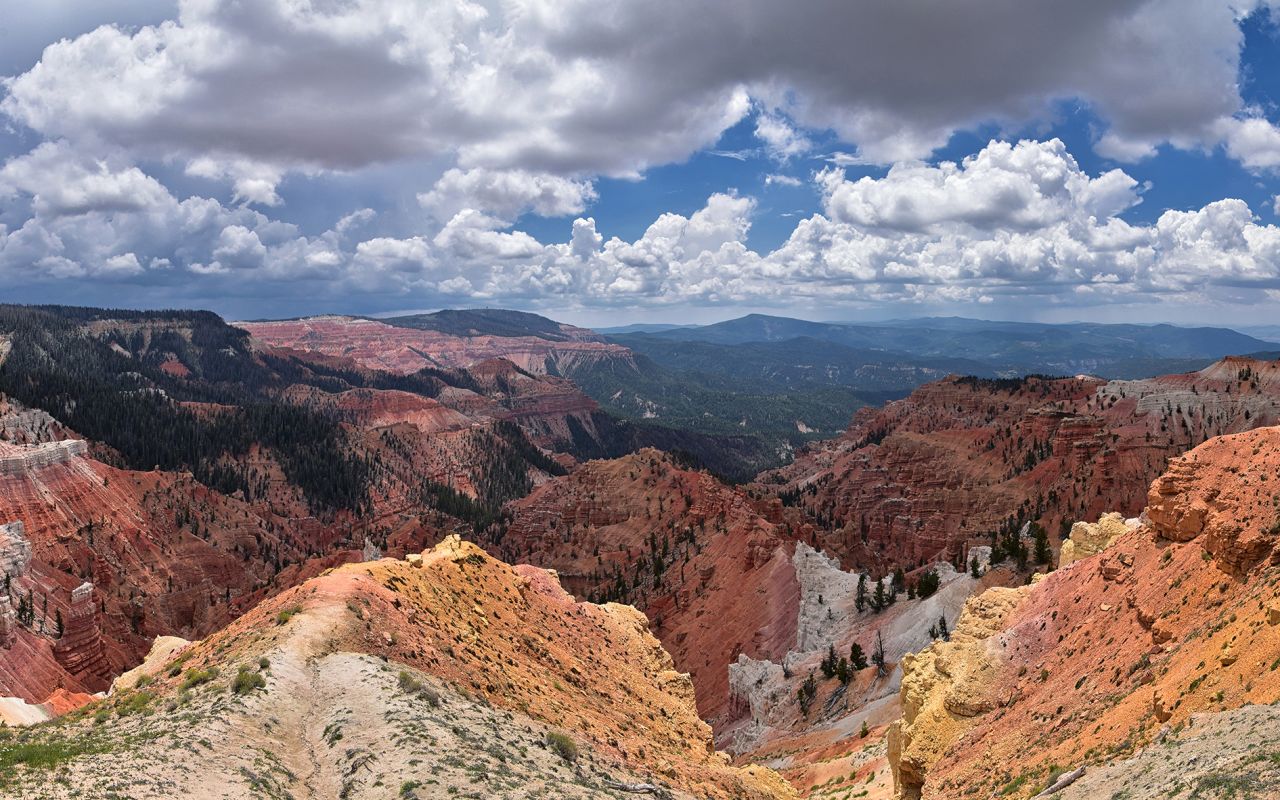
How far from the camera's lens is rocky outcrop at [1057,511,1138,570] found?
41.8 m

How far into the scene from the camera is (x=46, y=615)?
208 ft

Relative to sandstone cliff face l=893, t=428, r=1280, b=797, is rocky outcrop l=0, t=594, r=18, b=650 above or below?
below

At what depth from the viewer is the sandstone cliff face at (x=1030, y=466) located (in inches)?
3939

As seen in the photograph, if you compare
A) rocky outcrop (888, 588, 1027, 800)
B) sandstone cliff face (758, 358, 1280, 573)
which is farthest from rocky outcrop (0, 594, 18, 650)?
sandstone cliff face (758, 358, 1280, 573)

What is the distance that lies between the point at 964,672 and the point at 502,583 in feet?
73.4

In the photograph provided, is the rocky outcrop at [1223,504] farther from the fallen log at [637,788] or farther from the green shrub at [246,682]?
the green shrub at [246,682]

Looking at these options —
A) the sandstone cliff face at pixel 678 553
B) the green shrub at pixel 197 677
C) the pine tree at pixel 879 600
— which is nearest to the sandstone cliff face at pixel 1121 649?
the green shrub at pixel 197 677

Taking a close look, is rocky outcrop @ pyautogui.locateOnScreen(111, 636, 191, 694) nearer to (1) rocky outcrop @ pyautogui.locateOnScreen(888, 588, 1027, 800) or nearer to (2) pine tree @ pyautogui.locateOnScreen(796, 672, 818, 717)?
(1) rocky outcrop @ pyautogui.locateOnScreen(888, 588, 1027, 800)

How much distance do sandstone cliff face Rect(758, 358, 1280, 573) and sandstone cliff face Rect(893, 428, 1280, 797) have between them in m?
60.4

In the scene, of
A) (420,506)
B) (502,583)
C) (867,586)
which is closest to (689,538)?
(867,586)

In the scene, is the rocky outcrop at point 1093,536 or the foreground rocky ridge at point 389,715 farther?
the rocky outcrop at point 1093,536

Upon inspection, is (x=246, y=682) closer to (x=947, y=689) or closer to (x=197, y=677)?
(x=197, y=677)

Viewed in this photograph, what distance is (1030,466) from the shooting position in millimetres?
123062

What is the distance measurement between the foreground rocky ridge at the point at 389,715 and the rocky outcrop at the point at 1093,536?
888 inches
